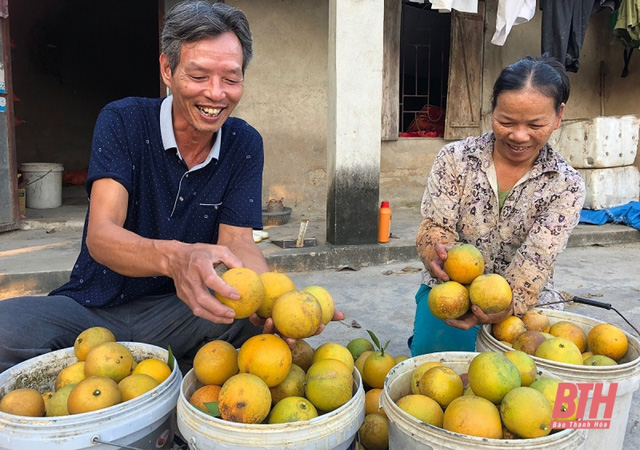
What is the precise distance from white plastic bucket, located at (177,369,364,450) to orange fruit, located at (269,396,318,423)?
68mm

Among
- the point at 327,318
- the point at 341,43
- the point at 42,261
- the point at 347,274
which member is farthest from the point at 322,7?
the point at 327,318

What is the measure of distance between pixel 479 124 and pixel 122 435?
24.7 feet

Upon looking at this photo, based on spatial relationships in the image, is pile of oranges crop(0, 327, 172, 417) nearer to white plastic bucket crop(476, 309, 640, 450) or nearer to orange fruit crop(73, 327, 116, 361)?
orange fruit crop(73, 327, 116, 361)

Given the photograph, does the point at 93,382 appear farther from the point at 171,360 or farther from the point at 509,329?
the point at 509,329

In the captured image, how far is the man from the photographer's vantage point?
2.01 m

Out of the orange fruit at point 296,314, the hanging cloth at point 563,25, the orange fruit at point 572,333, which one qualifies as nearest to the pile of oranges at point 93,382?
the orange fruit at point 296,314

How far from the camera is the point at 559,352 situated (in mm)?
1892

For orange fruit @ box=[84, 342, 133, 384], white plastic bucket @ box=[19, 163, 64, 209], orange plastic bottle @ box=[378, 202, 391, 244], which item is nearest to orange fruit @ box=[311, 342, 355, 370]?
orange fruit @ box=[84, 342, 133, 384]

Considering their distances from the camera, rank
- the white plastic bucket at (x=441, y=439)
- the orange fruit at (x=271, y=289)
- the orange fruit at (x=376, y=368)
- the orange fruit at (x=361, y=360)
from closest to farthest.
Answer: the white plastic bucket at (x=441, y=439) < the orange fruit at (x=271, y=289) < the orange fruit at (x=376, y=368) < the orange fruit at (x=361, y=360)

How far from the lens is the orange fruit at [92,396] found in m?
1.55

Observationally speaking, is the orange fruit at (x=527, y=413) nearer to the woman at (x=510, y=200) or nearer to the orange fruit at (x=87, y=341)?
the woman at (x=510, y=200)

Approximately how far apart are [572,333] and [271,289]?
1.35 metres

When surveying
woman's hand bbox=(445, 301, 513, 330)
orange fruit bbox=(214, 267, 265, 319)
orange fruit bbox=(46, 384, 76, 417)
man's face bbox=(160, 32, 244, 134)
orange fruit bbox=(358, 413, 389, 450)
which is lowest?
orange fruit bbox=(358, 413, 389, 450)

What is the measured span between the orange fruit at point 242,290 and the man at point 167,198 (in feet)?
0.88
